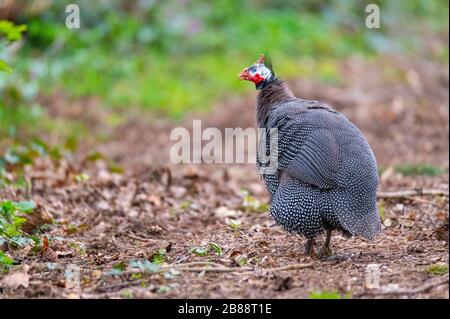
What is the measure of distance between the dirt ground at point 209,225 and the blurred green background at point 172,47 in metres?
0.71

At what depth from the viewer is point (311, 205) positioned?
4227mm

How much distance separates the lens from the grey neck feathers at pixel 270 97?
16.9 feet

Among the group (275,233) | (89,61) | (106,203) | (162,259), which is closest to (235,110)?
(89,61)

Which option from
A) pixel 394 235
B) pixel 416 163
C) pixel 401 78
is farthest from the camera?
pixel 401 78

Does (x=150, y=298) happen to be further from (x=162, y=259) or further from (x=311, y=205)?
(x=311, y=205)

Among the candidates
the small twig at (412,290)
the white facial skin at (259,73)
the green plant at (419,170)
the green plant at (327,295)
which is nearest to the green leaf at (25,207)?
the white facial skin at (259,73)

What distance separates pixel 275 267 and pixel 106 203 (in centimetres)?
251

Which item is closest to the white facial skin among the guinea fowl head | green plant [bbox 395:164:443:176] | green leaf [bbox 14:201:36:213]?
the guinea fowl head

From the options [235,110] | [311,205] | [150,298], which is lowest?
[150,298]

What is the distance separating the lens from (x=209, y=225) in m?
5.70

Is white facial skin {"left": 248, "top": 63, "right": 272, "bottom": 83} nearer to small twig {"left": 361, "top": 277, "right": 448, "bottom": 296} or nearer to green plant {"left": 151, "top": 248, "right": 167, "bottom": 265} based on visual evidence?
green plant {"left": 151, "top": 248, "right": 167, "bottom": 265}

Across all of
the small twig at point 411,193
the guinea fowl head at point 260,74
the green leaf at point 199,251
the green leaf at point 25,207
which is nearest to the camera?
the green leaf at point 199,251

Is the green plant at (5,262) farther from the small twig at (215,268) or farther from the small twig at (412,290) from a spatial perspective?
the small twig at (412,290)

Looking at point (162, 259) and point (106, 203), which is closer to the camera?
point (162, 259)
